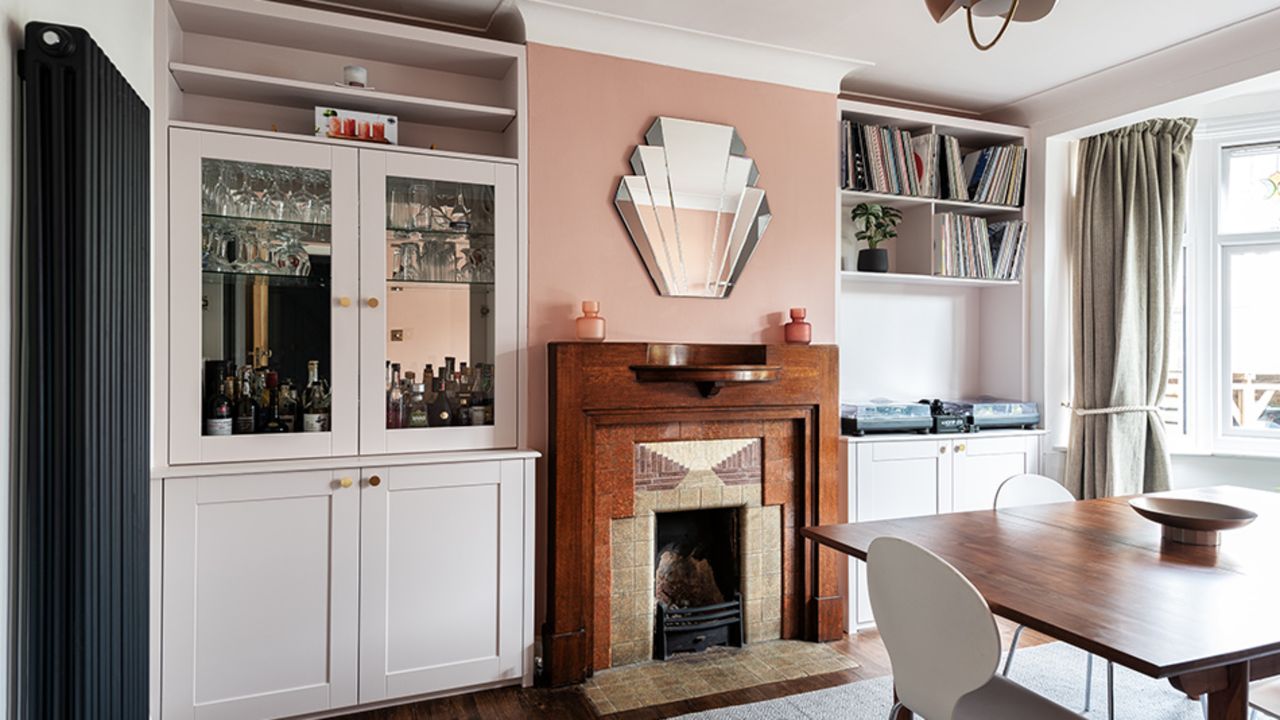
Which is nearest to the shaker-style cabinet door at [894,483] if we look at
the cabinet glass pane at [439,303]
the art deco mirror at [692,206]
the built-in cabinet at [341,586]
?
the art deco mirror at [692,206]

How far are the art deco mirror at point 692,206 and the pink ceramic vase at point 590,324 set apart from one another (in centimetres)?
35

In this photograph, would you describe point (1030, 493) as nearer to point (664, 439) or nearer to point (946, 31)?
point (664, 439)

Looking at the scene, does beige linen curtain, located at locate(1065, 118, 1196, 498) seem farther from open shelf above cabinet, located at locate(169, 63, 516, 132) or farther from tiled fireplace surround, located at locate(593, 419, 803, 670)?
open shelf above cabinet, located at locate(169, 63, 516, 132)

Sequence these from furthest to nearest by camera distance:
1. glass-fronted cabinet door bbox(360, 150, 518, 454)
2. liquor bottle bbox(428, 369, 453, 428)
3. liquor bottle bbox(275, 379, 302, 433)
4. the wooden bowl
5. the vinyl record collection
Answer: the vinyl record collection, liquor bottle bbox(428, 369, 453, 428), glass-fronted cabinet door bbox(360, 150, 518, 454), liquor bottle bbox(275, 379, 302, 433), the wooden bowl

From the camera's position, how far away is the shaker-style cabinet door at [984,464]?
142 inches

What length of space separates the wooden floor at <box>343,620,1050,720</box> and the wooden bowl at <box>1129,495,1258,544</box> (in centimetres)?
129

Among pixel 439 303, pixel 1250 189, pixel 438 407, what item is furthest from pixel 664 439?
pixel 1250 189

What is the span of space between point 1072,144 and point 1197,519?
2.63 m

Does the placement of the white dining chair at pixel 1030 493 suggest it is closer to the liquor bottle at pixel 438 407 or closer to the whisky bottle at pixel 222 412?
the liquor bottle at pixel 438 407

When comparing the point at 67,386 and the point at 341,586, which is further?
the point at 341,586

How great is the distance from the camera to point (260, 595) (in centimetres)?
249

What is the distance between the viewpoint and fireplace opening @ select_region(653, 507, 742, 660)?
10.2 feet

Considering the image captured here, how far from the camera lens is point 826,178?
3467 millimetres

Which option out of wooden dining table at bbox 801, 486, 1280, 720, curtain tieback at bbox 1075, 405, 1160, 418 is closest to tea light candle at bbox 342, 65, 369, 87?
wooden dining table at bbox 801, 486, 1280, 720
